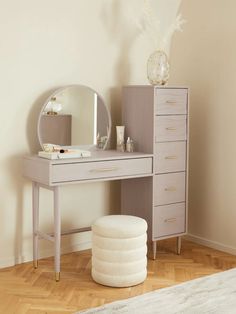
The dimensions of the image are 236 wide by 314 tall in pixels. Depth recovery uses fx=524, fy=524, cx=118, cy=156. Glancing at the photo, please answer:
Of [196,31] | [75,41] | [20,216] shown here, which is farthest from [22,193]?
[196,31]

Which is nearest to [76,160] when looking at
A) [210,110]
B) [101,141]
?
[101,141]

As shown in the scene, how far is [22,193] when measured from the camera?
367cm

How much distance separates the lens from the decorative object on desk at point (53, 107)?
3.64m

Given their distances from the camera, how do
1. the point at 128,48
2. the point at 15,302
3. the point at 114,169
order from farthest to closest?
the point at 128,48, the point at 114,169, the point at 15,302

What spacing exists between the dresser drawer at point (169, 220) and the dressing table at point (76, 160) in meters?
0.31

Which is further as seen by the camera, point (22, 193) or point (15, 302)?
point (22, 193)

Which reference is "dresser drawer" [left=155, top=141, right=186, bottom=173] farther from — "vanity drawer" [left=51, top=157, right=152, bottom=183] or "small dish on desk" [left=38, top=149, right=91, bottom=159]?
"small dish on desk" [left=38, top=149, right=91, bottom=159]

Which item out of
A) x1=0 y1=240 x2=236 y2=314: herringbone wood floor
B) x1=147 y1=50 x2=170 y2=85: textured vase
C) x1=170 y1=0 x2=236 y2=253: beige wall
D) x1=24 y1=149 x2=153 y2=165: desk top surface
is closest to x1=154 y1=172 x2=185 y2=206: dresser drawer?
x1=24 y1=149 x2=153 y2=165: desk top surface

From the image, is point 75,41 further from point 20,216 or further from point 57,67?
point 20,216

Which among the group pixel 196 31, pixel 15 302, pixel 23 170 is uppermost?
pixel 196 31

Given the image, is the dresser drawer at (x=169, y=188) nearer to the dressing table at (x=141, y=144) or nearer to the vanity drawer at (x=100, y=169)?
the dressing table at (x=141, y=144)

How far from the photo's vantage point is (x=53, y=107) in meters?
3.65

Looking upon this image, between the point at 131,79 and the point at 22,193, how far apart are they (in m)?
1.26

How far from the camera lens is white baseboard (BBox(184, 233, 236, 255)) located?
402 centimetres
